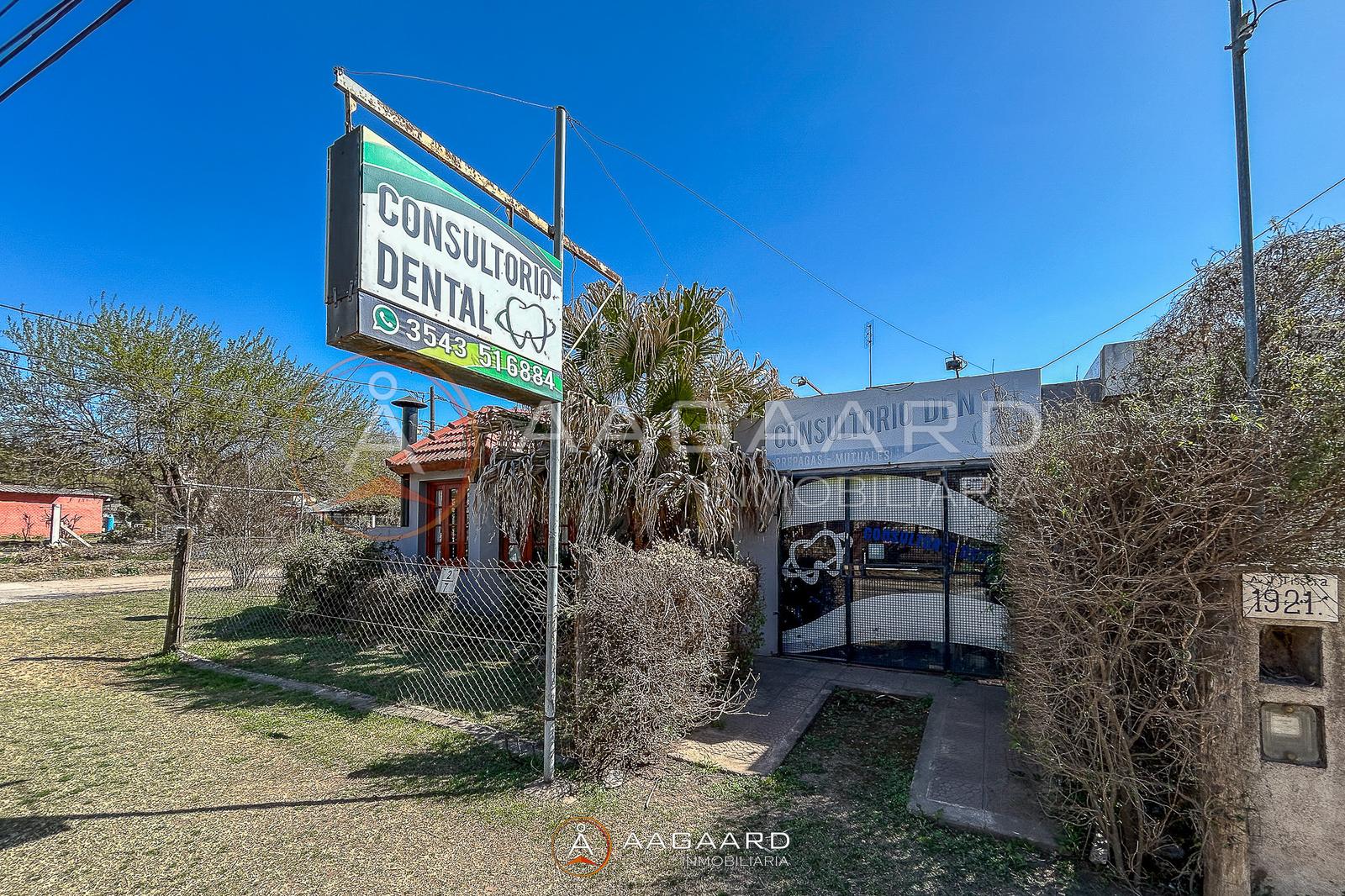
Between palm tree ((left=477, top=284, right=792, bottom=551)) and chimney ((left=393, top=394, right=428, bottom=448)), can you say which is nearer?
palm tree ((left=477, top=284, right=792, bottom=551))

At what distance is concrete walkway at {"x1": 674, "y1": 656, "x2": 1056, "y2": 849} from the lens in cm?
364

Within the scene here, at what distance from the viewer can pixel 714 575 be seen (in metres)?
4.86

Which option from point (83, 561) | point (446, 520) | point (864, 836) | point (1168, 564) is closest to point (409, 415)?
point (446, 520)

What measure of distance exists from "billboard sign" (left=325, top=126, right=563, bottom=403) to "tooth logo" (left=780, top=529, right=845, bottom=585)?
199 inches

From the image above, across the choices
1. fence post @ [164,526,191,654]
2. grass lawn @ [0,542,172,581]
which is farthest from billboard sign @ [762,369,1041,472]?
grass lawn @ [0,542,172,581]

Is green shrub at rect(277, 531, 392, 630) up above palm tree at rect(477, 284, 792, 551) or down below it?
below

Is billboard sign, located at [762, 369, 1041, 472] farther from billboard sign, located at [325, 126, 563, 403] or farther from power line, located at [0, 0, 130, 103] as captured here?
power line, located at [0, 0, 130, 103]

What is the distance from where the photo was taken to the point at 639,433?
591 centimetres

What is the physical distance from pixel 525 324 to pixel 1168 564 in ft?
12.8

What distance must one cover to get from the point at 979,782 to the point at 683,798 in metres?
2.20

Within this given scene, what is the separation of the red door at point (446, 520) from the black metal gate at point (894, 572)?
6.57 meters

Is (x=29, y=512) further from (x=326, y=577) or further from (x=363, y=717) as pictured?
(x=363, y=717)

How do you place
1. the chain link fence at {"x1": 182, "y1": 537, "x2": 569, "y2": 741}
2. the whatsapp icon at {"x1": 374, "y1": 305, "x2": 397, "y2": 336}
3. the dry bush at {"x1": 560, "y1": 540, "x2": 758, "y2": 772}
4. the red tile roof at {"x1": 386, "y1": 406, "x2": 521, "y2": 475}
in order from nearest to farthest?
the whatsapp icon at {"x1": 374, "y1": 305, "x2": 397, "y2": 336} < the dry bush at {"x1": 560, "y1": 540, "x2": 758, "y2": 772} < the chain link fence at {"x1": 182, "y1": 537, "x2": 569, "y2": 741} < the red tile roof at {"x1": 386, "y1": 406, "x2": 521, "y2": 475}

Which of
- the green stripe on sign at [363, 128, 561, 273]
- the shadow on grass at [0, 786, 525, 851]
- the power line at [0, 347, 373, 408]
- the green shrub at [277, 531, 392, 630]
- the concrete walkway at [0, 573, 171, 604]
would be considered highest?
the power line at [0, 347, 373, 408]
